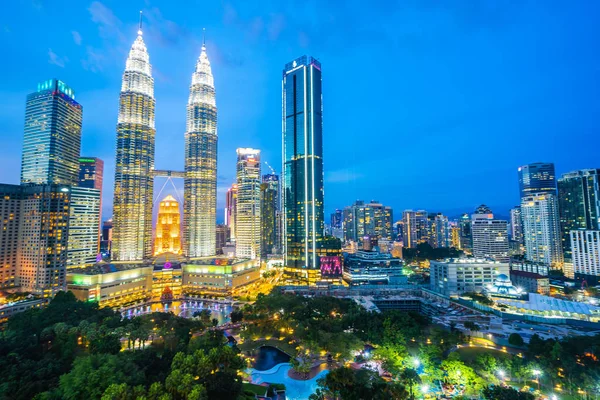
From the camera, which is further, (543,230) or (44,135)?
(543,230)

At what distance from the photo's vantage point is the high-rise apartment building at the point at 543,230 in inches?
4867

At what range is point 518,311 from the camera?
2457 inches

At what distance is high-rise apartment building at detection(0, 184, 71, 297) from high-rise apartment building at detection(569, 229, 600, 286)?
151118 millimetres

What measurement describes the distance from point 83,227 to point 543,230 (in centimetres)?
18877

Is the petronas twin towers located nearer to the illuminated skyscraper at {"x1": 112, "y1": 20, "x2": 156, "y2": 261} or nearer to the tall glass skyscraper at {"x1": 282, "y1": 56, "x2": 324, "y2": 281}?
the illuminated skyscraper at {"x1": 112, "y1": 20, "x2": 156, "y2": 261}

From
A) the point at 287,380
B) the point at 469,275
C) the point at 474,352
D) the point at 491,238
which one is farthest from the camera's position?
the point at 491,238

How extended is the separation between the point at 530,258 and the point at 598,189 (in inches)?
1576

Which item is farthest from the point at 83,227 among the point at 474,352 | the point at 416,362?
the point at 474,352

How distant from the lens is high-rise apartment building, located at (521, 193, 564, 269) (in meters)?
124

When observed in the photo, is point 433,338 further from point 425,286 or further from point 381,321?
point 425,286

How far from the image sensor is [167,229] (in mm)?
132125

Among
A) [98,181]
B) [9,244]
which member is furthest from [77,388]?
[98,181]

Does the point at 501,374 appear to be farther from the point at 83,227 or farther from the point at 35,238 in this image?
the point at 83,227

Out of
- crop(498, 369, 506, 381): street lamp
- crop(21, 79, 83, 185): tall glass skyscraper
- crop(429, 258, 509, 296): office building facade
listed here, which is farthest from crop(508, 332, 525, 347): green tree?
crop(21, 79, 83, 185): tall glass skyscraper
